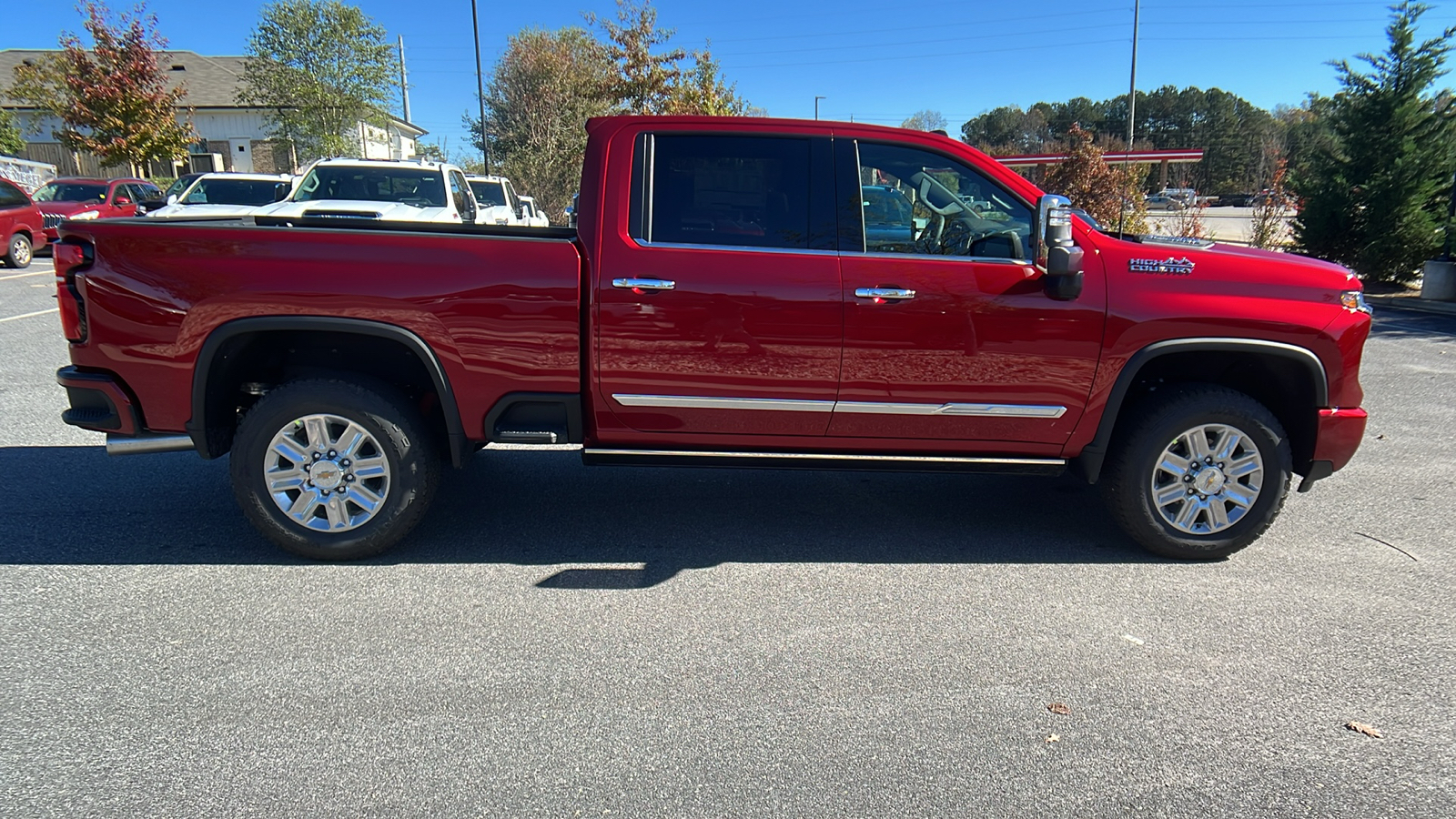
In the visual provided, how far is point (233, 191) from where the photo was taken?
15.1 m

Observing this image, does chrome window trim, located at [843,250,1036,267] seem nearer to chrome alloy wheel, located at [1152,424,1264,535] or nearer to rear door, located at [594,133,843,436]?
rear door, located at [594,133,843,436]

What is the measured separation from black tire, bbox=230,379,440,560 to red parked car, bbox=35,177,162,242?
18.8 m

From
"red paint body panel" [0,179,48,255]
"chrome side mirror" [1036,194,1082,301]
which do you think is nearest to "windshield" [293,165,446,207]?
"red paint body panel" [0,179,48,255]

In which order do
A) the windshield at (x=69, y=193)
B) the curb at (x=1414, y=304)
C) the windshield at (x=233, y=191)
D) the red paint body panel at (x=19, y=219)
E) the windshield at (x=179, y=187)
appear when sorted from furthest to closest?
the windshield at (x=69, y=193) < the windshield at (x=179, y=187) < the red paint body panel at (x=19, y=219) < the windshield at (x=233, y=191) < the curb at (x=1414, y=304)

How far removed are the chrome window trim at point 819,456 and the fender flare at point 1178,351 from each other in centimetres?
22

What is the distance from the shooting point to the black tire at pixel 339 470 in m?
4.16

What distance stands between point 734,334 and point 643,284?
0.47 m

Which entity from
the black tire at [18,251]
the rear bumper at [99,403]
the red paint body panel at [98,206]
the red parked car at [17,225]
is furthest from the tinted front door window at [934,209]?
the red paint body panel at [98,206]

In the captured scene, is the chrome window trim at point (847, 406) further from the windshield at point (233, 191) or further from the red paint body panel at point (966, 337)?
the windshield at point (233, 191)

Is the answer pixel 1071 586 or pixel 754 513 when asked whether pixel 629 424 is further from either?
pixel 1071 586

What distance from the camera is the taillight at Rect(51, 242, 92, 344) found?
158 inches

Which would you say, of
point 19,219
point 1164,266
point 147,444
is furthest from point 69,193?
point 1164,266

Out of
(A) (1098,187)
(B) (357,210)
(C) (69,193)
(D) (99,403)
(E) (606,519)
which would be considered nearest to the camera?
(D) (99,403)

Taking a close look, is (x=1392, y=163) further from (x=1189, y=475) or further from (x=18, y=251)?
(x=18, y=251)
